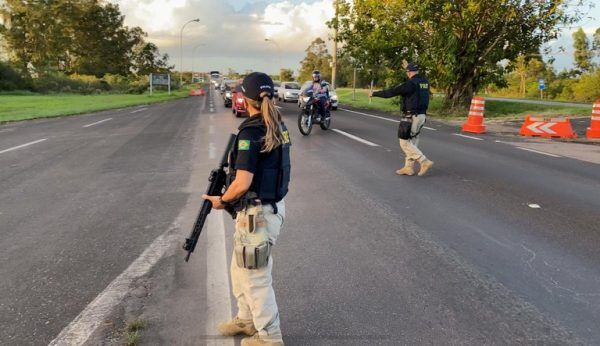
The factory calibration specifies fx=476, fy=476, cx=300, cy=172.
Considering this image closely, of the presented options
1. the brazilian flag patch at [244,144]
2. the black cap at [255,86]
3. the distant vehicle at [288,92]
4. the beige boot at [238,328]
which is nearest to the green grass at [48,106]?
the distant vehicle at [288,92]

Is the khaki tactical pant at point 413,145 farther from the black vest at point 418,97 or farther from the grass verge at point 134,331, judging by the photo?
the grass verge at point 134,331

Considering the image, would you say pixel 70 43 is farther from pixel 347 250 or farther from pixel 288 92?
pixel 347 250

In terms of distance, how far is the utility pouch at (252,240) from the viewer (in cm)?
281

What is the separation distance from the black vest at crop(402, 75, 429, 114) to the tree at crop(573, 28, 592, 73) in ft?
228

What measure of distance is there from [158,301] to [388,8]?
23.9 metres

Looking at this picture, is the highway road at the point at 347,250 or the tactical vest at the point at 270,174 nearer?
the tactical vest at the point at 270,174

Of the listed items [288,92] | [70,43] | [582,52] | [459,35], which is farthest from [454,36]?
[70,43]

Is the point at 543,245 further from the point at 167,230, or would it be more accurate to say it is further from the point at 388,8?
the point at 388,8

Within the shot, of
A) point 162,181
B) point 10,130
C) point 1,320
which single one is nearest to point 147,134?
point 10,130

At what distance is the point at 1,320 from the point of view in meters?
3.30

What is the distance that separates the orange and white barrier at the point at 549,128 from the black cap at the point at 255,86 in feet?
48.1

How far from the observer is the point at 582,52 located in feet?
218

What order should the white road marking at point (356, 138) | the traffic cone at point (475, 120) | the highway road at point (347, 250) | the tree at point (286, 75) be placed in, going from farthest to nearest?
the tree at point (286, 75) < the traffic cone at point (475, 120) < the white road marking at point (356, 138) < the highway road at point (347, 250)

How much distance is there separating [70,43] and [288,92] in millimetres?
48689
